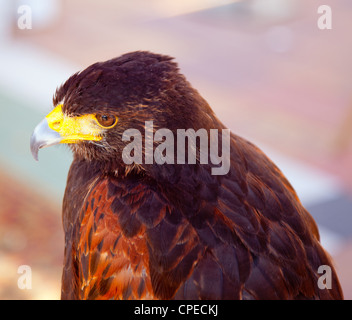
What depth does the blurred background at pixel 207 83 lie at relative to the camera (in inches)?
225

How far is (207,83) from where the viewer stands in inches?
346

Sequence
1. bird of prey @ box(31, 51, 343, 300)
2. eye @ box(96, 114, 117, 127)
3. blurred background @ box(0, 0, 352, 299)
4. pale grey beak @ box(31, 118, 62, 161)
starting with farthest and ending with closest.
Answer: blurred background @ box(0, 0, 352, 299), pale grey beak @ box(31, 118, 62, 161), eye @ box(96, 114, 117, 127), bird of prey @ box(31, 51, 343, 300)

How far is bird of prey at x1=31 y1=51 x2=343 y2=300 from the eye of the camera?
2107 mm

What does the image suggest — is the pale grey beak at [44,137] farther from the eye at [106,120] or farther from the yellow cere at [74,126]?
the eye at [106,120]

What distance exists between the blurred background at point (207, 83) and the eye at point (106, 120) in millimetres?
1039

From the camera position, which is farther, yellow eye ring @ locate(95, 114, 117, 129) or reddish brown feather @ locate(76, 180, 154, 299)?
yellow eye ring @ locate(95, 114, 117, 129)

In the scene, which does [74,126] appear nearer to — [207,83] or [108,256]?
[108,256]

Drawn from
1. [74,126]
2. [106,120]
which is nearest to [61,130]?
[74,126]

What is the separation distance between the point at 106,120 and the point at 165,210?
51 centimetres

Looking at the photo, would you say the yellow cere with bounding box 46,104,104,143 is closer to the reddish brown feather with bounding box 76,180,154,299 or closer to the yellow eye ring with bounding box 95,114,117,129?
the yellow eye ring with bounding box 95,114,117,129

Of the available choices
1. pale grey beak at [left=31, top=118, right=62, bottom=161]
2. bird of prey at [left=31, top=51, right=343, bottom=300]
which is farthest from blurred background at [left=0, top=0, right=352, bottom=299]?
bird of prey at [left=31, top=51, right=343, bottom=300]

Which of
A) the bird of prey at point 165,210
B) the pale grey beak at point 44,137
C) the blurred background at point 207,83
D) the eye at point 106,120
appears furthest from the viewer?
the blurred background at point 207,83

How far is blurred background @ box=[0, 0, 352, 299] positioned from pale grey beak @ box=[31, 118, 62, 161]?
2.81 feet

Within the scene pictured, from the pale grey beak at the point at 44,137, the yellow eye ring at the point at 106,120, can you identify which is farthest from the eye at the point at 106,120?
the pale grey beak at the point at 44,137
